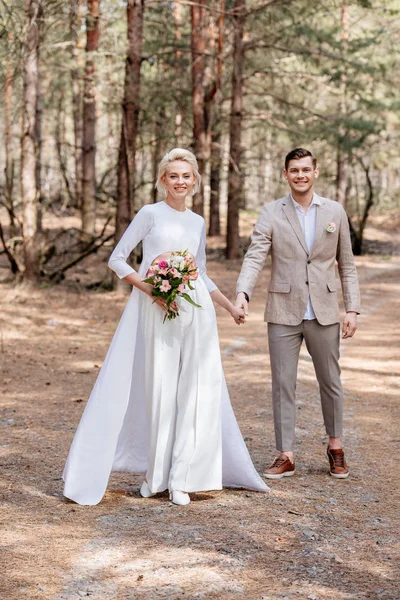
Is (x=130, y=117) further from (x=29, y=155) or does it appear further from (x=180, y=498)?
(x=180, y=498)

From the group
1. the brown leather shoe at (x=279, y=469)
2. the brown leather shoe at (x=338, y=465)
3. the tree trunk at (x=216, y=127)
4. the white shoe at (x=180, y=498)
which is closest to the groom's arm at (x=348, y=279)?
the brown leather shoe at (x=338, y=465)

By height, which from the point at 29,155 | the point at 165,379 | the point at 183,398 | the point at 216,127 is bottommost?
the point at 183,398

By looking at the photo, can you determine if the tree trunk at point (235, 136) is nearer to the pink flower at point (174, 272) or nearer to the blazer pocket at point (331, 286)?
the blazer pocket at point (331, 286)

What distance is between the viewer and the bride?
5.05 metres

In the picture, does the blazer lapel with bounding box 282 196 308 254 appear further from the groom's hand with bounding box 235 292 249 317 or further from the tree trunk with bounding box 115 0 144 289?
the tree trunk with bounding box 115 0 144 289

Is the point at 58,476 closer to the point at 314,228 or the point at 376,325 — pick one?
the point at 314,228

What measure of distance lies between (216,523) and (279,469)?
1.17m

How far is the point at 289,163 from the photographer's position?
5.52 metres

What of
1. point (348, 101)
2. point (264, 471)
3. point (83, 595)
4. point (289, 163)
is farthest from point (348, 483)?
point (348, 101)

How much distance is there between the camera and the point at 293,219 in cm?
557

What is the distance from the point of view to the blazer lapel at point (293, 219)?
218 inches

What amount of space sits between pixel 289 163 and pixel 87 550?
284 cm

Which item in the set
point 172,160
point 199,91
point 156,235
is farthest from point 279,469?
point 199,91

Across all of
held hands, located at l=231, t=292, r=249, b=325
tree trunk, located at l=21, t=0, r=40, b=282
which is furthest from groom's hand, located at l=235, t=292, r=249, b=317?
tree trunk, located at l=21, t=0, r=40, b=282
